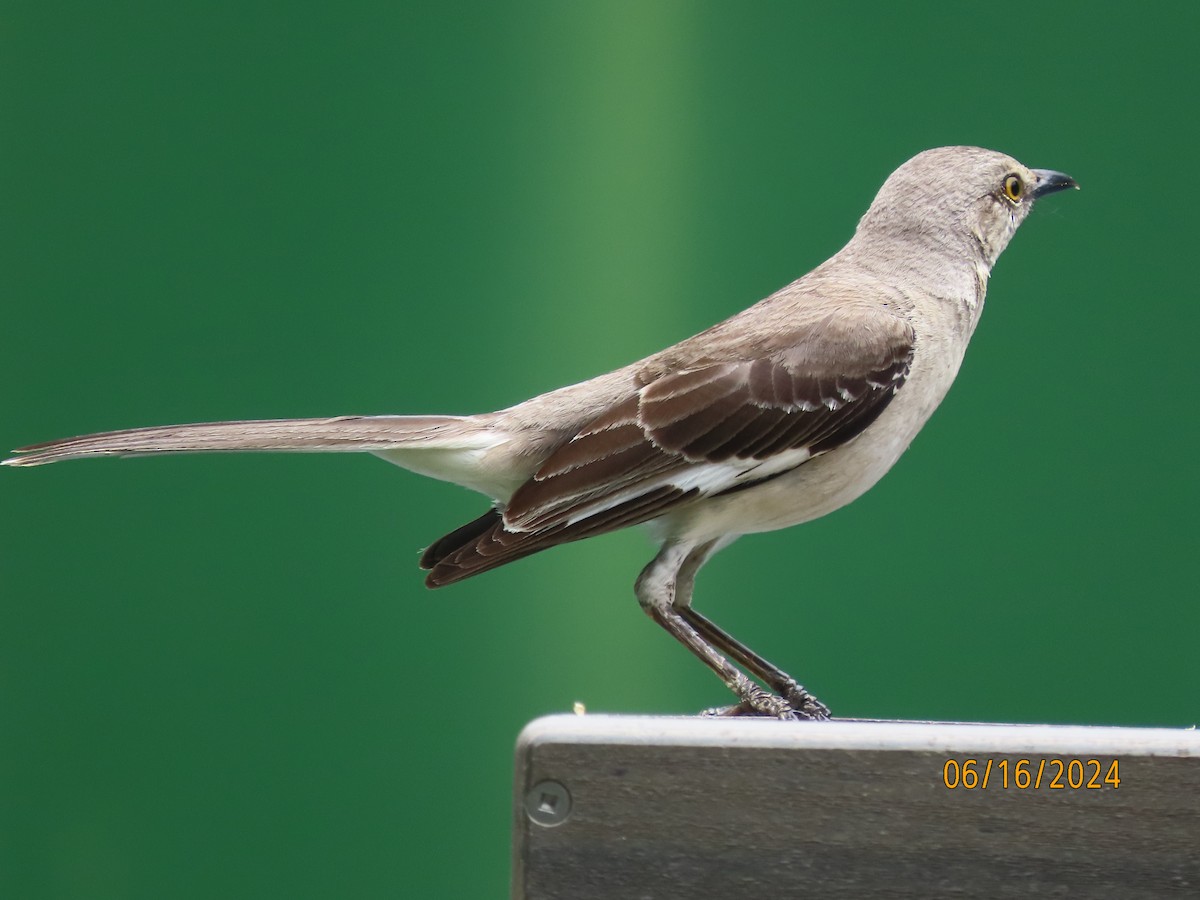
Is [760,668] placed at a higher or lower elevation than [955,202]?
lower

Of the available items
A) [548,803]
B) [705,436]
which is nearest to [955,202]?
[705,436]

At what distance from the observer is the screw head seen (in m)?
1.15

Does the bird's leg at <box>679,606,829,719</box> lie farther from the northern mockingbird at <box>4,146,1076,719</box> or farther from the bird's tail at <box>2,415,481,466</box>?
the bird's tail at <box>2,415,481,466</box>

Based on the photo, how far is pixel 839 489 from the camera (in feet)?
5.88

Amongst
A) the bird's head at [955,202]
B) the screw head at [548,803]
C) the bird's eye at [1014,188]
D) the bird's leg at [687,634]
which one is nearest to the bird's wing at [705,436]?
the bird's leg at [687,634]

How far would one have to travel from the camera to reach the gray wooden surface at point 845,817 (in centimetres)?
Answer: 114

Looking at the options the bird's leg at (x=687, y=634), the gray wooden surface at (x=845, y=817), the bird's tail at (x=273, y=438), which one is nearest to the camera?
the gray wooden surface at (x=845, y=817)

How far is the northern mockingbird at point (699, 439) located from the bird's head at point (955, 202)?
8 centimetres

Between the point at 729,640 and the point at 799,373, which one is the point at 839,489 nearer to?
the point at 799,373

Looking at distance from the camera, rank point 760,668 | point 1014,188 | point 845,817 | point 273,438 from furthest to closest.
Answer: point 1014,188 < point 760,668 < point 273,438 < point 845,817

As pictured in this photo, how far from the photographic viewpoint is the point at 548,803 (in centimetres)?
115

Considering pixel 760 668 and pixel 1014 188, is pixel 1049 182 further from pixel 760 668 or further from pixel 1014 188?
pixel 760 668
